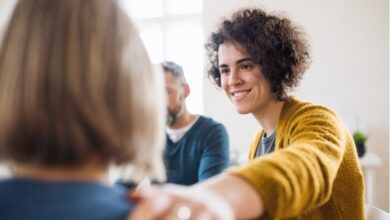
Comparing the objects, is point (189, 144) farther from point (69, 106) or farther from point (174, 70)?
point (69, 106)

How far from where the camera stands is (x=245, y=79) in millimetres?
1480

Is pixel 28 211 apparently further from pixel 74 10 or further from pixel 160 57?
pixel 160 57

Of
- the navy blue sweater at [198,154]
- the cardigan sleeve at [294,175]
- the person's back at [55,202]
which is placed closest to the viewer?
the person's back at [55,202]

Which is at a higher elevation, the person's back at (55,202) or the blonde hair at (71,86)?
the blonde hair at (71,86)

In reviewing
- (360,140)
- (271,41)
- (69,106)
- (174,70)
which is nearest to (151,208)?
(69,106)

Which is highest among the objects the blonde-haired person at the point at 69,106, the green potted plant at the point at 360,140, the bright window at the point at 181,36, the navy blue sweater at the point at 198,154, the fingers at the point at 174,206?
the bright window at the point at 181,36

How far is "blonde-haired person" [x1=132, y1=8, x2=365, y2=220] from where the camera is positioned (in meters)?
0.55

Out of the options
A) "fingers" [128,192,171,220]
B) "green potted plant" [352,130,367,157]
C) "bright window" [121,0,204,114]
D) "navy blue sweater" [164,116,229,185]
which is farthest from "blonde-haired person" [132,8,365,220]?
"bright window" [121,0,204,114]

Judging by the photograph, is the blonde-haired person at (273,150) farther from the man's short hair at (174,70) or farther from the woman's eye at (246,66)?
the man's short hair at (174,70)

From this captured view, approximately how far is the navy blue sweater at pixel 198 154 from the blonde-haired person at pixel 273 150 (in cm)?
27

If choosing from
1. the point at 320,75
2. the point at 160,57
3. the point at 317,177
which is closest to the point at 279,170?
the point at 317,177

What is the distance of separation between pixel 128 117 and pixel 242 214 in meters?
0.22

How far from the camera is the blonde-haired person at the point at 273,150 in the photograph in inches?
21.6

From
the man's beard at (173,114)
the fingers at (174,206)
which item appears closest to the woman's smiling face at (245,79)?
the man's beard at (173,114)
